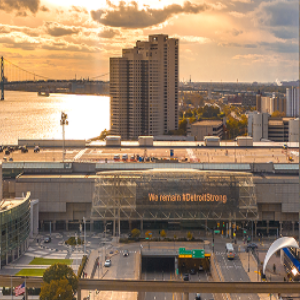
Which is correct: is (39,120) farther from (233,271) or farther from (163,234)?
(233,271)

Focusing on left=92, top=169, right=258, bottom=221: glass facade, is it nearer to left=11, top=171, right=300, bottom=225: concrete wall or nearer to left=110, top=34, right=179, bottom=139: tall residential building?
left=11, top=171, right=300, bottom=225: concrete wall

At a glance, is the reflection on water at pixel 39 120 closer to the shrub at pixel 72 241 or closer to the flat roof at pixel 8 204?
the flat roof at pixel 8 204

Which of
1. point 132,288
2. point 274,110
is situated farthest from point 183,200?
point 274,110

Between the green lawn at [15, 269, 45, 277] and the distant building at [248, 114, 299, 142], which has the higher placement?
the distant building at [248, 114, 299, 142]

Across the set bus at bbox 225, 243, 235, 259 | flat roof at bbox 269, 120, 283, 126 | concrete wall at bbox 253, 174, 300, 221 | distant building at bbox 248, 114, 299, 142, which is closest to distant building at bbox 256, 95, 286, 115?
flat roof at bbox 269, 120, 283, 126

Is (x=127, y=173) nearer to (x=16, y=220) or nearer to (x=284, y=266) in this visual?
(x=16, y=220)

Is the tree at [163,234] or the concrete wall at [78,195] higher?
the concrete wall at [78,195]

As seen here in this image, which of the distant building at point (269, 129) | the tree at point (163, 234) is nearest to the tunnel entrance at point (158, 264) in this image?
the tree at point (163, 234)
